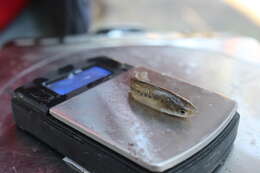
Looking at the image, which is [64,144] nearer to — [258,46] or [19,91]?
[19,91]

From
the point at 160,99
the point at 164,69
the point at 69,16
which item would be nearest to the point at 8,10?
the point at 69,16

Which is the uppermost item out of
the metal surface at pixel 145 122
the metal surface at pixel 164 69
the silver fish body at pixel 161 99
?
the silver fish body at pixel 161 99

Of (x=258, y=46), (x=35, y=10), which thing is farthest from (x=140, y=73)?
(x=35, y=10)

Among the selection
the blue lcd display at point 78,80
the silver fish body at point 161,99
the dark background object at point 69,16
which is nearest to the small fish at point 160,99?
the silver fish body at point 161,99

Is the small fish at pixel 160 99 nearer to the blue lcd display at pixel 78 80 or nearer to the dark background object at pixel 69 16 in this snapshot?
the blue lcd display at pixel 78 80

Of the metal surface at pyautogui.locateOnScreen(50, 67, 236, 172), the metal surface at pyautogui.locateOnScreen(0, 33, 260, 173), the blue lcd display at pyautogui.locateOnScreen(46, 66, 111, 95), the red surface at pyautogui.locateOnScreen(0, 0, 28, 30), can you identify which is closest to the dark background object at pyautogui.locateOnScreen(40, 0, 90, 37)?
the red surface at pyautogui.locateOnScreen(0, 0, 28, 30)

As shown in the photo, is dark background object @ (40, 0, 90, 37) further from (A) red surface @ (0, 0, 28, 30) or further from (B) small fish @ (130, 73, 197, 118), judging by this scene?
(B) small fish @ (130, 73, 197, 118)
